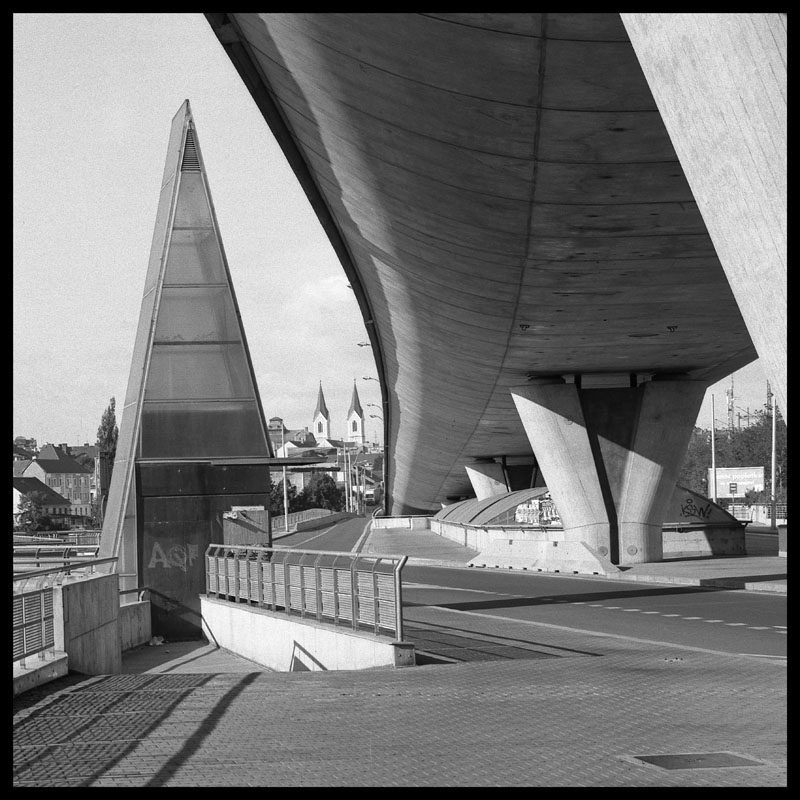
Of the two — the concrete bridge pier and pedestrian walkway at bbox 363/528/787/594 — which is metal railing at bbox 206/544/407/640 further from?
the concrete bridge pier

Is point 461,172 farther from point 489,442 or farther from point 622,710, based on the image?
point 489,442

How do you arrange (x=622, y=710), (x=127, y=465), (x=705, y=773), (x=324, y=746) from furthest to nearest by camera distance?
(x=127, y=465) → (x=622, y=710) → (x=324, y=746) → (x=705, y=773)

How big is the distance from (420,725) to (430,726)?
0.28ft

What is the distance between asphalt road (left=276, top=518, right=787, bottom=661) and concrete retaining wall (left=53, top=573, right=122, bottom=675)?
3.99 m

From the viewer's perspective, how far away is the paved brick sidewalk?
667 centimetres

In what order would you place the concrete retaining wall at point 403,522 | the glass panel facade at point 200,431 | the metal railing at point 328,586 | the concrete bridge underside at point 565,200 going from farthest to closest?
the concrete retaining wall at point 403,522 < the glass panel facade at point 200,431 < the metal railing at point 328,586 < the concrete bridge underside at point 565,200

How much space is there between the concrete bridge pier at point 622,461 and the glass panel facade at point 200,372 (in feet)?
32.0

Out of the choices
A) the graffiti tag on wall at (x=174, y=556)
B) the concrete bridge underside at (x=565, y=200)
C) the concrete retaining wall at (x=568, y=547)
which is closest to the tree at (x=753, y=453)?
the concrete retaining wall at (x=568, y=547)

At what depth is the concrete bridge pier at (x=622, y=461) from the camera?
97.6 feet

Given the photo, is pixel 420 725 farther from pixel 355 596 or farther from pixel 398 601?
pixel 355 596

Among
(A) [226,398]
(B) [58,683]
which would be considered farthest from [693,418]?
(B) [58,683]

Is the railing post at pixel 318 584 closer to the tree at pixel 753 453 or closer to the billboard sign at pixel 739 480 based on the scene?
the tree at pixel 753 453

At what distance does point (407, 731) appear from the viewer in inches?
317

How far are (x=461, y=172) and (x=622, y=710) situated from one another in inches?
351
